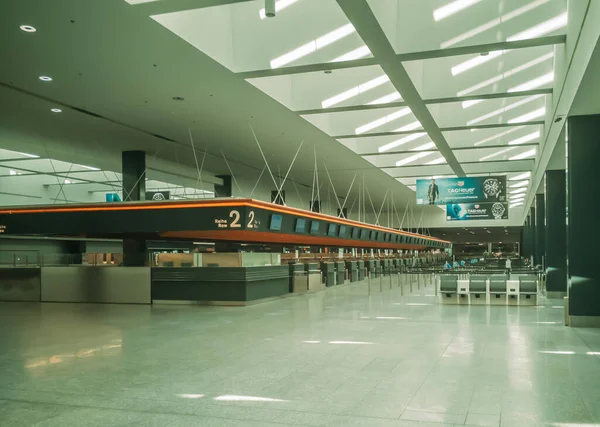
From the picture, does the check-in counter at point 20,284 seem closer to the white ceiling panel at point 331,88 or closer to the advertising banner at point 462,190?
the white ceiling panel at point 331,88

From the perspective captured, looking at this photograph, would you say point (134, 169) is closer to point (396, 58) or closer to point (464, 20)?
point (396, 58)

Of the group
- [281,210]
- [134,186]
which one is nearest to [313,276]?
[281,210]

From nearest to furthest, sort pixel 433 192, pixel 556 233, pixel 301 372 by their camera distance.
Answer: pixel 301 372
pixel 556 233
pixel 433 192

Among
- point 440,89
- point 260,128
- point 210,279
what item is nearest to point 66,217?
point 210,279

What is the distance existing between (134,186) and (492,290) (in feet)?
40.3

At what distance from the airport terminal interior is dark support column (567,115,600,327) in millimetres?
40

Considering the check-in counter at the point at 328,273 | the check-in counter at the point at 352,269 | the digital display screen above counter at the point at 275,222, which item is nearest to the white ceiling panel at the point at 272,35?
the digital display screen above counter at the point at 275,222

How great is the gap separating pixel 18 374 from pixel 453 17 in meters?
9.01

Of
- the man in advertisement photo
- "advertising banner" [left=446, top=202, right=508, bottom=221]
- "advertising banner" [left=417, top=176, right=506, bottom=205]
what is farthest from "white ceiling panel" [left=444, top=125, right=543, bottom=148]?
"advertising banner" [left=446, top=202, right=508, bottom=221]

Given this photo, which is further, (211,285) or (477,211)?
(477,211)

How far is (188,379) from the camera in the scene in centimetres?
739

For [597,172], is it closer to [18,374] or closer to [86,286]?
[18,374]

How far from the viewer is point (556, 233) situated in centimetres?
2077

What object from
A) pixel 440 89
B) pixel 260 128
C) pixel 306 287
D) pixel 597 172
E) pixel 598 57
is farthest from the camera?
pixel 306 287
